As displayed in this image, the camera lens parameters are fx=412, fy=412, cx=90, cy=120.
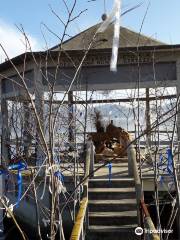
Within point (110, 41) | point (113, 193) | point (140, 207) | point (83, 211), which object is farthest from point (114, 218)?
point (110, 41)

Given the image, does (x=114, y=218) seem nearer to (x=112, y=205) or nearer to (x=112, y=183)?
(x=112, y=205)

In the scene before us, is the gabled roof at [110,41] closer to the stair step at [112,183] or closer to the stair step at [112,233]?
the stair step at [112,183]

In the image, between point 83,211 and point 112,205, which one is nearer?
point 83,211

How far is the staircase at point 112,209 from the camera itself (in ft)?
28.5

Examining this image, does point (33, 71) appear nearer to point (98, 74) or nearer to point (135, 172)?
point (98, 74)

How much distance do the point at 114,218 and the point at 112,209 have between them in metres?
0.37

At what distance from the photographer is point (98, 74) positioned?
1281cm

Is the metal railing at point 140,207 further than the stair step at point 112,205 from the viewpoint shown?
No

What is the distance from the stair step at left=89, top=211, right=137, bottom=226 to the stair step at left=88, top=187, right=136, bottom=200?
1.81 feet

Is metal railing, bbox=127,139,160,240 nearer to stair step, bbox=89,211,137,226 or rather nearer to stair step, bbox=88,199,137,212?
stair step, bbox=89,211,137,226

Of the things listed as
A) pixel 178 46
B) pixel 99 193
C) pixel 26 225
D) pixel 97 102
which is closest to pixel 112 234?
pixel 99 193

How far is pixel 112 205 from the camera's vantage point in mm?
9273

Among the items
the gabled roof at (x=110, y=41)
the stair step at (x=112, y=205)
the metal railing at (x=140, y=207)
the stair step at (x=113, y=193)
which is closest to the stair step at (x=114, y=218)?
the stair step at (x=112, y=205)

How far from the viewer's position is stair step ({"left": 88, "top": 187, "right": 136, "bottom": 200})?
9555 millimetres
